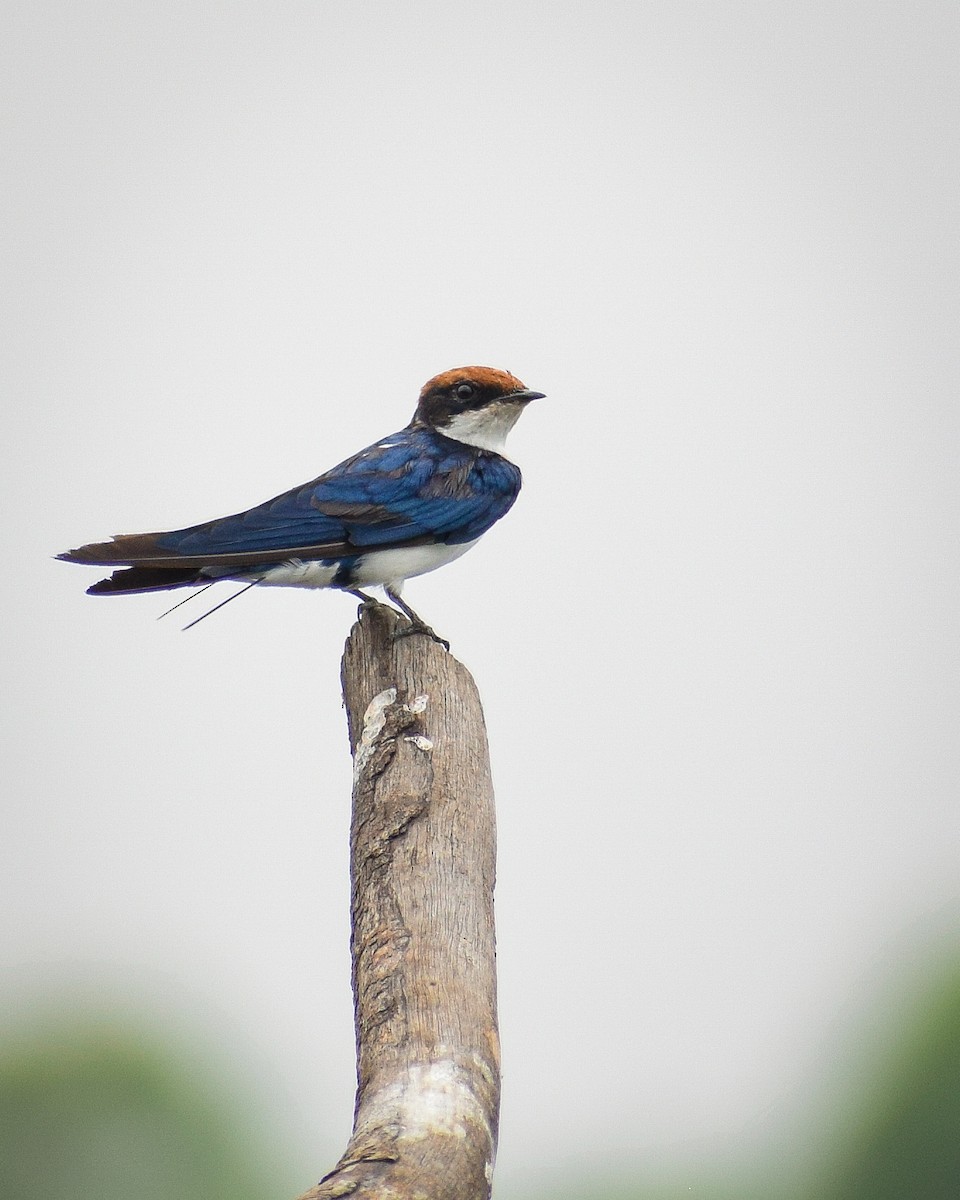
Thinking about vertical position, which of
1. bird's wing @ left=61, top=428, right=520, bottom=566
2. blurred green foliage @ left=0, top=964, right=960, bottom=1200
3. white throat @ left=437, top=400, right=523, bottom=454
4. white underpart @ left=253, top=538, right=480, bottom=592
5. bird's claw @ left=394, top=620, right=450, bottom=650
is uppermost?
white throat @ left=437, top=400, right=523, bottom=454

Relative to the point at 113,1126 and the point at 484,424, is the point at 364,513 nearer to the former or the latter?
the point at 484,424

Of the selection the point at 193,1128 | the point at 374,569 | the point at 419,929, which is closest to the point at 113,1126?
the point at 193,1128

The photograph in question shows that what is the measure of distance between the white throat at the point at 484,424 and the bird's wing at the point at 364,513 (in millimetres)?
130

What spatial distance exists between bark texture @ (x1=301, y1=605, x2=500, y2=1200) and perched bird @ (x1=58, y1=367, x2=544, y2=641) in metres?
0.75

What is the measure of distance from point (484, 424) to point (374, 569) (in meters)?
1.28

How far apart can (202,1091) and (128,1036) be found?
69cm

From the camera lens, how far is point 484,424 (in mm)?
7887

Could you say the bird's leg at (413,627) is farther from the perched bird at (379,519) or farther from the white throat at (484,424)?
the white throat at (484,424)

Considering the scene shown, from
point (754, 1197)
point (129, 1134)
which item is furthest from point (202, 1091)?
point (754, 1197)

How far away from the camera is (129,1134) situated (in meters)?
7.83

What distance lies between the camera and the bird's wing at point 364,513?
20.7 ft

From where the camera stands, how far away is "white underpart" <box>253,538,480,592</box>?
681 cm

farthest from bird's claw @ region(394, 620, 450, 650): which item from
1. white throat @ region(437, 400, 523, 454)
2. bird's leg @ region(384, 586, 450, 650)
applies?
white throat @ region(437, 400, 523, 454)

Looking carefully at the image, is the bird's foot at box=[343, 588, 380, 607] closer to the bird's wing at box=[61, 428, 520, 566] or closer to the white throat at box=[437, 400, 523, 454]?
the bird's wing at box=[61, 428, 520, 566]
